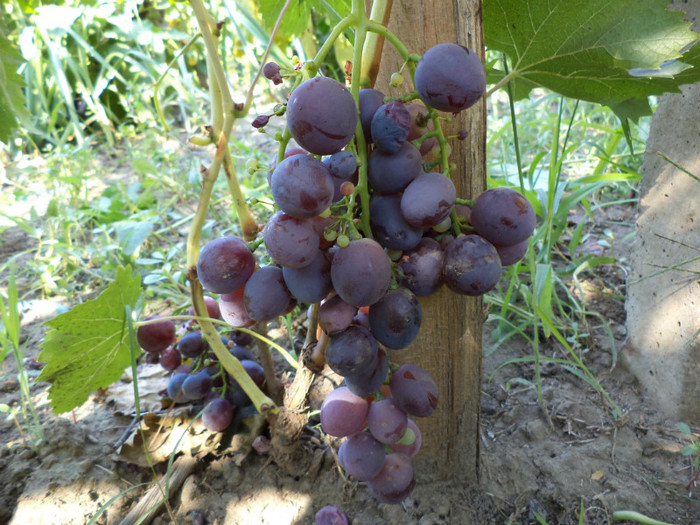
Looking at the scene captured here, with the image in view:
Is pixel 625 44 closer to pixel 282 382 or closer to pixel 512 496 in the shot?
pixel 512 496

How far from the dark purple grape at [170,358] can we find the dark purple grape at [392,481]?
71 cm

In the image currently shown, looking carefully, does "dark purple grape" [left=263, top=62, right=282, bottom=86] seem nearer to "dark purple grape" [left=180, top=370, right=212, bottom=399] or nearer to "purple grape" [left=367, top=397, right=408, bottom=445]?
"purple grape" [left=367, top=397, right=408, bottom=445]

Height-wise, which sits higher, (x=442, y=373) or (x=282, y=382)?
(x=442, y=373)

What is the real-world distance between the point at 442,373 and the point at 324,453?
1.31ft

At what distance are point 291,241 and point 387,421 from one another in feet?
1.33

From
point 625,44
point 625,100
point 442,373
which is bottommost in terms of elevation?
point 442,373

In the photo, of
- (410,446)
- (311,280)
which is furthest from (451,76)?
(410,446)

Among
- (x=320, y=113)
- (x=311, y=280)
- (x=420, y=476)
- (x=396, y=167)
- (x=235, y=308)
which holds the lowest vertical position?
(x=420, y=476)

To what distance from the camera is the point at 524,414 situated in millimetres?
1330

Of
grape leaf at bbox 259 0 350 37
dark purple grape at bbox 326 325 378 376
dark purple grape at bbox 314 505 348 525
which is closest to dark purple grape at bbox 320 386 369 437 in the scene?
dark purple grape at bbox 326 325 378 376

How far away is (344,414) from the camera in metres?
0.88

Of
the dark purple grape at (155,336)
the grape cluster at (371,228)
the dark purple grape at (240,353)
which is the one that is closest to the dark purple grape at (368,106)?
the grape cluster at (371,228)

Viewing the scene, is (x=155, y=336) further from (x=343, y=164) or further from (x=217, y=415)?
(x=343, y=164)

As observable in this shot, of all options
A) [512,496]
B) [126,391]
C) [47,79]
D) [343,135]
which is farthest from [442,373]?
[47,79]
